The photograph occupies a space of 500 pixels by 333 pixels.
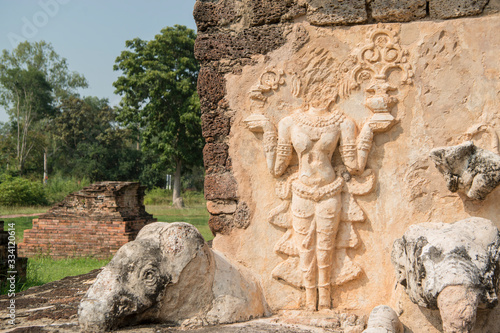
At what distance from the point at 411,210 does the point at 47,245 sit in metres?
9.26

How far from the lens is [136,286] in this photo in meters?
2.92

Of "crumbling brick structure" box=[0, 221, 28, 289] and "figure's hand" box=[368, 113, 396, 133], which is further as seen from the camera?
"crumbling brick structure" box=[0, 221, 28, 289]

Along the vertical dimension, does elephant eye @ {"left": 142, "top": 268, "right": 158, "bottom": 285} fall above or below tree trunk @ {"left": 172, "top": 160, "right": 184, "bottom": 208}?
below

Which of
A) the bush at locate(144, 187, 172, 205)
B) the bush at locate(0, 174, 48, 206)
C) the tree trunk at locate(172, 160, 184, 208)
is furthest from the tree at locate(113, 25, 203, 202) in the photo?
the bush at locate(0, 174, 48, 206)

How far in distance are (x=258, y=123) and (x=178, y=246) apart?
1.13 metres

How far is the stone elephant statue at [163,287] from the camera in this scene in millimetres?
2859

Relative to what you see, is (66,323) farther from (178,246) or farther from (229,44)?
(229,44)

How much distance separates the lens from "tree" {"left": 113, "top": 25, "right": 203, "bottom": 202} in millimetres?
Result: 22250

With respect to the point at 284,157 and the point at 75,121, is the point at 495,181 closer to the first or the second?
the point at 284,157

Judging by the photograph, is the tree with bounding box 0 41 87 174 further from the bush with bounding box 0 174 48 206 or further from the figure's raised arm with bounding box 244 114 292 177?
the figure's raised arm with bounding box 244 114 292 177

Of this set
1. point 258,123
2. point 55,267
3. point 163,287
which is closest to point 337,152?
point 258,123

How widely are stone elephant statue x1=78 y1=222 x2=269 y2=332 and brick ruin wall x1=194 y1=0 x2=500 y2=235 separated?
0.58m

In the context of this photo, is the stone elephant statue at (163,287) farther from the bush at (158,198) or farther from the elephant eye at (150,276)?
the bush at (158,198)

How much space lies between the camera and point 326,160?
11.1ft
